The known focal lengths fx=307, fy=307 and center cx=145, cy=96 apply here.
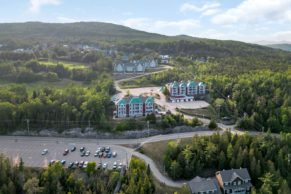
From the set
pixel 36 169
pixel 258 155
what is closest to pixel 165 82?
pixel 258 155

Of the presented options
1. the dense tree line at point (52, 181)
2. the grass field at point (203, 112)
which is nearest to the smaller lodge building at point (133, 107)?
the grass field at point (203, 112)

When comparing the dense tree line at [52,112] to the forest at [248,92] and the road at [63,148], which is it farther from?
the forest at [248,92]

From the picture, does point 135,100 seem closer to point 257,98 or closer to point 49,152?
point 49,152

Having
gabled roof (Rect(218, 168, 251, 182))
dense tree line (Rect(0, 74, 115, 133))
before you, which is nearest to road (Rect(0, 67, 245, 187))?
dense tree line (Rect(0, 74, 115, 133))

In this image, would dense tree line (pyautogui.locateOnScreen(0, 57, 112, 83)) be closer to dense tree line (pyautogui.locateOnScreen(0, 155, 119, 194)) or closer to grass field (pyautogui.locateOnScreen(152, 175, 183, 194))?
dense tree line (pyautogui.locateOnScreen(0, 155, 119, 194))

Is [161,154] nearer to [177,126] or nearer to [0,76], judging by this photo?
[177,126]
